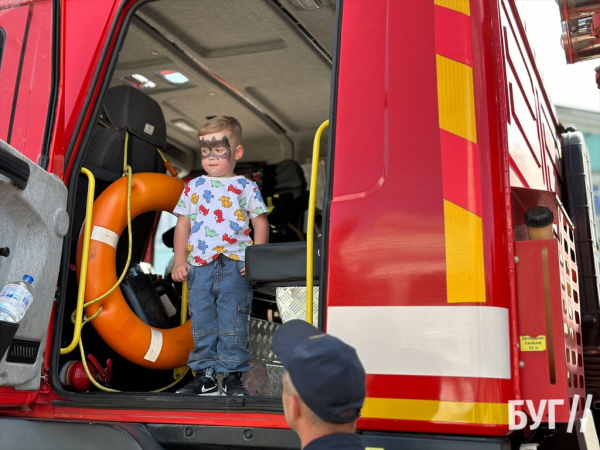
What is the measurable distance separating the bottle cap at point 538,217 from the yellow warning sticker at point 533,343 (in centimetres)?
30

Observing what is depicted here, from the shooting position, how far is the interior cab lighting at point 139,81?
3.80 m

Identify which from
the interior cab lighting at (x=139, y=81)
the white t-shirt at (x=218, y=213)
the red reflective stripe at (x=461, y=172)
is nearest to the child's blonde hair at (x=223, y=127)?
the white t-shirt at (x=218, y=213)

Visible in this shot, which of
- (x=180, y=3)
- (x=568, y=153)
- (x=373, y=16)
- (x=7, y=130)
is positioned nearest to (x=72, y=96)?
(x=7, y=130)

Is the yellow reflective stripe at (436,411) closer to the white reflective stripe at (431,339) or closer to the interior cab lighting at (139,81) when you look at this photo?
the white reflective stripe at (431,339)

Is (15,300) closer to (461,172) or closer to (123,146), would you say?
(123,146)

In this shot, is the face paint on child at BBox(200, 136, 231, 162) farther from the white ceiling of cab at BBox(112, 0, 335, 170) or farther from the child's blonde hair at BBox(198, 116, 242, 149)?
the white ceiling of cab at BBox(112, 0, 335, 170)

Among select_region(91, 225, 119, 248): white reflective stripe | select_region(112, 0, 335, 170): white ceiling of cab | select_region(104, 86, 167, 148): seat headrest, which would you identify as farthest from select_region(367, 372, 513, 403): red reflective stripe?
select_region(112, 0, 335, 170): white ceiling of cab

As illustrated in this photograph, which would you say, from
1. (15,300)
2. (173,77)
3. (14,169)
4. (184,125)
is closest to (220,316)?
(15,300)

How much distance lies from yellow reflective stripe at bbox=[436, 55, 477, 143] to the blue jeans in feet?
3.82

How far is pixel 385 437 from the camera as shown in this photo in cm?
173

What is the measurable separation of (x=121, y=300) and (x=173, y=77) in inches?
60.8

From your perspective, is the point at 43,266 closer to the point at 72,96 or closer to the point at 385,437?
the point at 72,96

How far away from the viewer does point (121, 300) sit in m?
2.70

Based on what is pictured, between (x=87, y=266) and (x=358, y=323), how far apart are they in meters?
1.23
